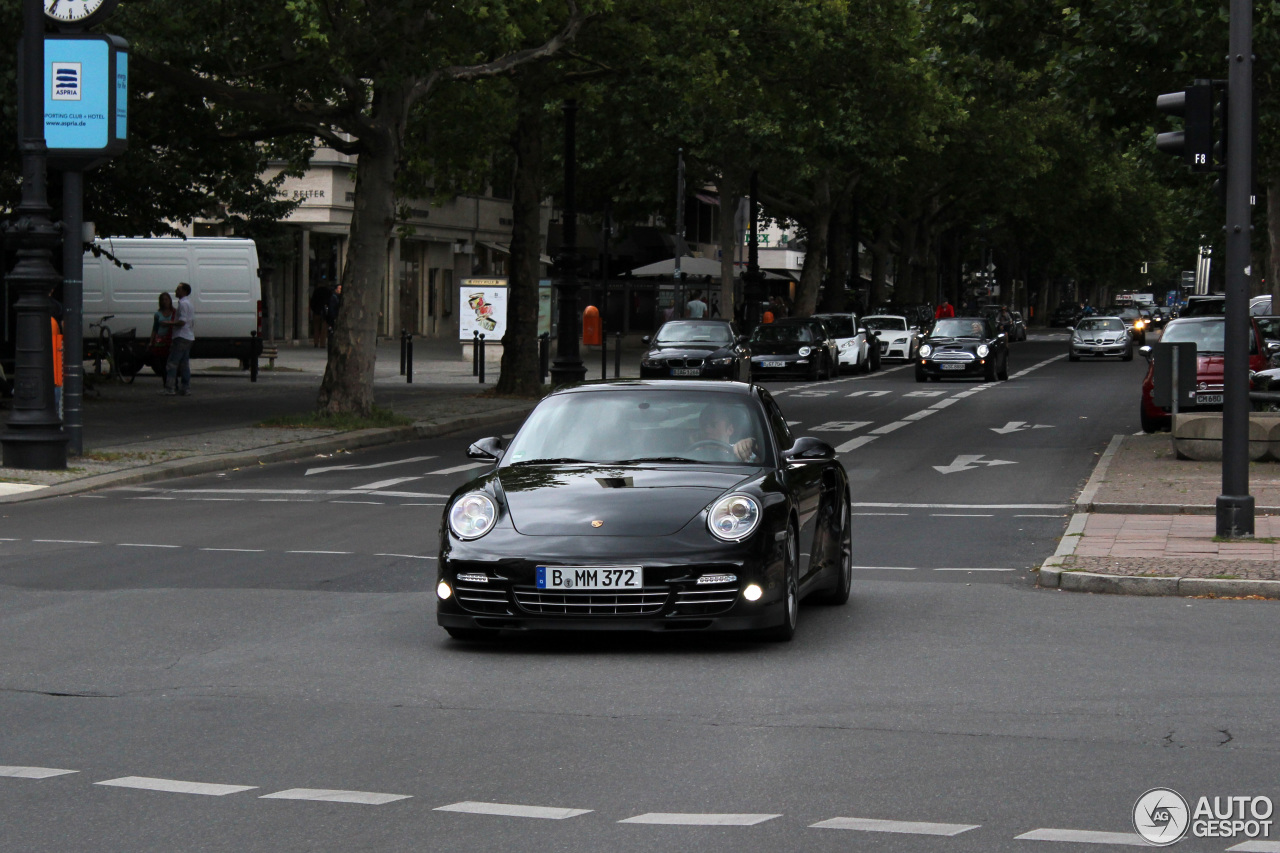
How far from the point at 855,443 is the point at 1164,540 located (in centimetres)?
1084

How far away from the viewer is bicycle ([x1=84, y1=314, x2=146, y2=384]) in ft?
113

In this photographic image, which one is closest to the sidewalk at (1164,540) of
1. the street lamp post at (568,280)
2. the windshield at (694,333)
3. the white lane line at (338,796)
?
the white lane line at (338,796)

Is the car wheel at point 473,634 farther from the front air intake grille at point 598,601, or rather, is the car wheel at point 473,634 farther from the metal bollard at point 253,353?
the metal bollard at point 253,353

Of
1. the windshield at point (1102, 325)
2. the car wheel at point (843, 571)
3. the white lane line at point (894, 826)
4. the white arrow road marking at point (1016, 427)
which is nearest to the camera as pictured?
the white lane line at point (894, 826)

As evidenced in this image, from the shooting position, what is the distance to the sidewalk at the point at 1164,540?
11328 millimetres

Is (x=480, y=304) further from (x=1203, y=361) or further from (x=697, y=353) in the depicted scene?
(x=1203, y=361)

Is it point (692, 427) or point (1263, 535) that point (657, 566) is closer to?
point (692, 427)

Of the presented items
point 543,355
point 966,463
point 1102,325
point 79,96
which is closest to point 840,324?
point 1102,325

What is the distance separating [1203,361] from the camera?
23.8m

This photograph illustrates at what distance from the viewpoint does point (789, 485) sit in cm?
962

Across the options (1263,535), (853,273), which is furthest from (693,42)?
(853,273)

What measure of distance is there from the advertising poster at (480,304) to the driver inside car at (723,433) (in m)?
31.7

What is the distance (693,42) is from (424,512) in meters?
12.4

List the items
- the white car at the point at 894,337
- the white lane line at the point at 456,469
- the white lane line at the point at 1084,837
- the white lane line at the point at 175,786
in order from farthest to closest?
the white car at the point at 894,337 < the white lane line at the point at 456,469 < the white lane line at the point at 175,786 < the white lane line at the point at 1084,837
